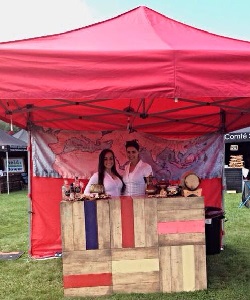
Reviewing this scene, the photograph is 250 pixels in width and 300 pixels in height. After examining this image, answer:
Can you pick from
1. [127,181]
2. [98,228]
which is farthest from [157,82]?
[127,181]

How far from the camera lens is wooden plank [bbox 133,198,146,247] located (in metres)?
3.86

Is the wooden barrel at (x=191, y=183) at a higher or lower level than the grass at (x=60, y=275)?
higher

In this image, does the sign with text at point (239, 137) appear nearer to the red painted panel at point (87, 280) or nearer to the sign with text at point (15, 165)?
the sign with text at point (15, 165)

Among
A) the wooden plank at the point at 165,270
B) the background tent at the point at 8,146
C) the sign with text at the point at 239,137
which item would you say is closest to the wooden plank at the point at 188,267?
the wooden plank at the point at 165,270

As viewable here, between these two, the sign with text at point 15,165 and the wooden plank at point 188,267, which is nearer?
the wooden plank at point 188,267

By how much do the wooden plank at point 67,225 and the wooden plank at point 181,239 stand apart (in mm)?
912

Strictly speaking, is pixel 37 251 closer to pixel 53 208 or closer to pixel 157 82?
pixel 53 208

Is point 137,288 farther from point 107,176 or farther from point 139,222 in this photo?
point 107,176

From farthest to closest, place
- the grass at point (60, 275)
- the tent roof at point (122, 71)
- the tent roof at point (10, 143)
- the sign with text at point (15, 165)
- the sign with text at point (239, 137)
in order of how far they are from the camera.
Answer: the sign with text at point (15, 165) → the tent roof at point (10, 143) → the sign with text at point (239, 137) → the grass at point (60, 275) → the tent roof at point (122, 71)

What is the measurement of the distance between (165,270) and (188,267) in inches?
9.4

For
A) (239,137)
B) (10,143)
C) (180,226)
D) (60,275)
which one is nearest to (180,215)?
(180,226)

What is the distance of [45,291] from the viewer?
4215 millimetres

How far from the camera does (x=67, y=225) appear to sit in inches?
152

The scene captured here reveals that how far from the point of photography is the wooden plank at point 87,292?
391cm
